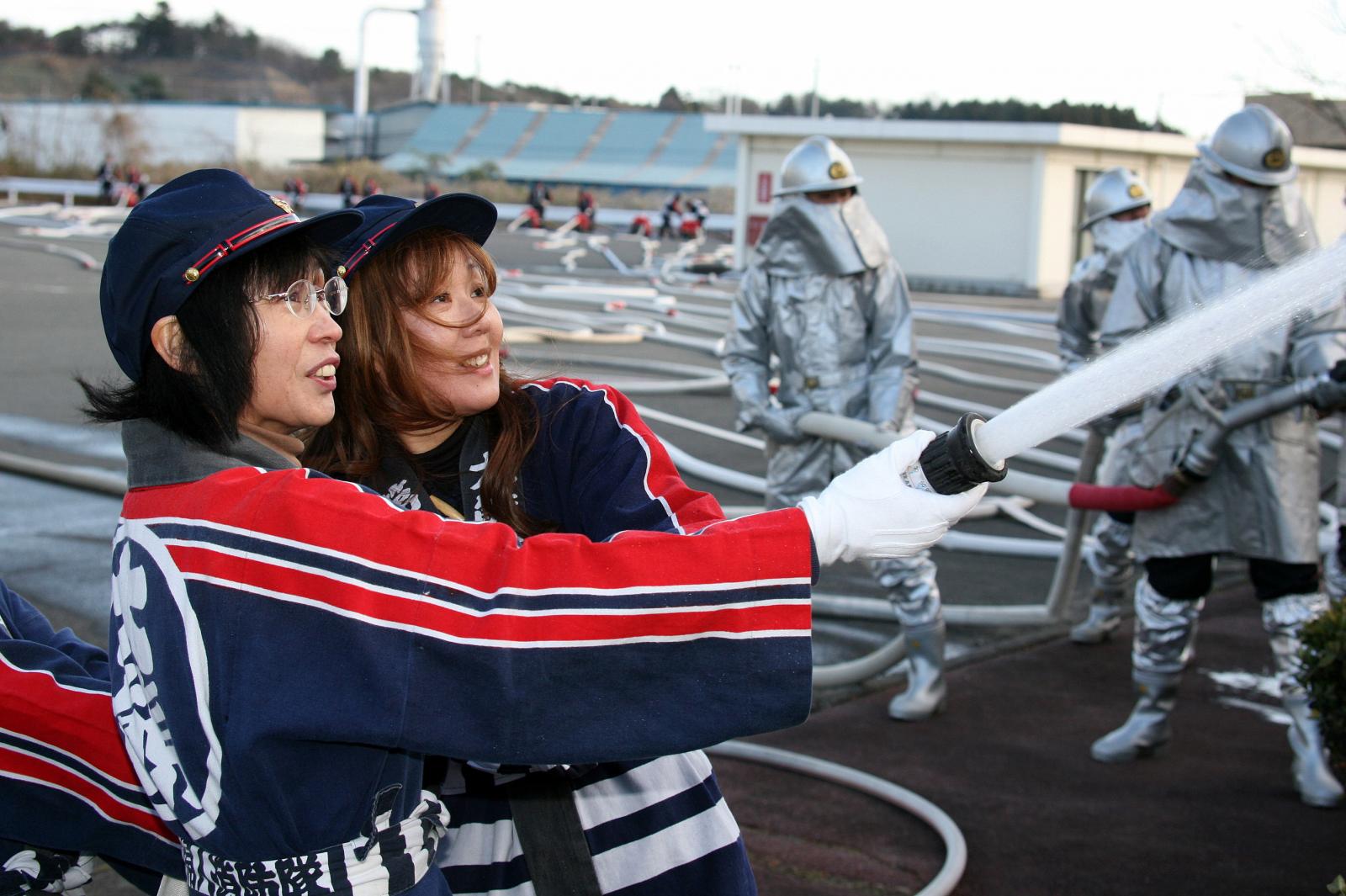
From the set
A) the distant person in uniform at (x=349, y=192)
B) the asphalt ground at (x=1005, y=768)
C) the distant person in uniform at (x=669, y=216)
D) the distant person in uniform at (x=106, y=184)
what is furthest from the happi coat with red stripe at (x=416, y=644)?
the distant person in uniform at (x=106, y=184)

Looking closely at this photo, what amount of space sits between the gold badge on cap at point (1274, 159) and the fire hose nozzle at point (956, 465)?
3.34 metres

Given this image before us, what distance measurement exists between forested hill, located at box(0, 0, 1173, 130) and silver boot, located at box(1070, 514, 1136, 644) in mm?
77195

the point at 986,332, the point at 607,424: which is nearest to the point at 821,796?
the point at 607,424

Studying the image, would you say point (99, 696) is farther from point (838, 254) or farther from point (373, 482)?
point (838, 254)

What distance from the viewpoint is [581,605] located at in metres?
1.54

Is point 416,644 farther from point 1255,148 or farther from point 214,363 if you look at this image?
point 1255,148

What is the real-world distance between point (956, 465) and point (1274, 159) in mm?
3403

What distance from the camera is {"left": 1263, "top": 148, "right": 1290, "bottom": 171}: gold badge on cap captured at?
4441 mm

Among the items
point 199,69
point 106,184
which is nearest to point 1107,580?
point 106,184

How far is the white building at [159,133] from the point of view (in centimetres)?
5325

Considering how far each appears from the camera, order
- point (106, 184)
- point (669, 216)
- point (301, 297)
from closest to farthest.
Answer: point (301, 297) → point (669, 216) → point (106, 184)

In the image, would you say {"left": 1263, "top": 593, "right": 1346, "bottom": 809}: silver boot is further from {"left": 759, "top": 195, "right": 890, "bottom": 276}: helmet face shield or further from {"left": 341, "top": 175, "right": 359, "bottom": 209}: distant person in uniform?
{"left": 341, "top": 175, "right": 359, "bottom": 209}: distant person in uniform

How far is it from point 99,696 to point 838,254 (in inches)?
154

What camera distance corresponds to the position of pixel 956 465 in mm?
1603
